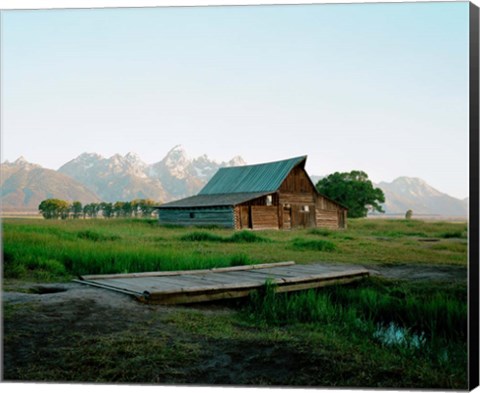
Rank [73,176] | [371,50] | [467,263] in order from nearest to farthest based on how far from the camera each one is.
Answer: [467,263]
[371,50]
[73,176]

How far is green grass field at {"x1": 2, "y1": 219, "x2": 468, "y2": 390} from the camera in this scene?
4766mm

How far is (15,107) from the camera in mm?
6367

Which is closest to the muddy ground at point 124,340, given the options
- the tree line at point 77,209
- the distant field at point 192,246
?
the distant field at point 192,246

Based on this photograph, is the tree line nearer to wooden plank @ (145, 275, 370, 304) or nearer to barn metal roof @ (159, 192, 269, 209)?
barn metal roof @ (159, 192, 269, 209)

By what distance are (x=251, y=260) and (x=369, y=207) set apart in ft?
6.48

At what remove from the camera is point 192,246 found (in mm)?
8836

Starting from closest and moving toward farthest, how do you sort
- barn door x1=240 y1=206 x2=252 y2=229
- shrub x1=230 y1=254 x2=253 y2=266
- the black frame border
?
the black frame border
shrub x1=230 y1=254 x2=253 y2=266
barn door x1=240 y1=206 x2=252 y2=229

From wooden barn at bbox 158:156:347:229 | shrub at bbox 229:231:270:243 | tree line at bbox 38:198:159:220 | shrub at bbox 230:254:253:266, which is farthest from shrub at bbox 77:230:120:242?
shrub at bbox 229:231:270:243

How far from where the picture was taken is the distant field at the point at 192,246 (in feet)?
21.4

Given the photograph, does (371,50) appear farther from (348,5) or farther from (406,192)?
(406,192)

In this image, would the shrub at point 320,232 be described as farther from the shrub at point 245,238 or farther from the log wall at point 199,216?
the log wall at point 199,216

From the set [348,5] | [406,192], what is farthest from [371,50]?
[406,192]

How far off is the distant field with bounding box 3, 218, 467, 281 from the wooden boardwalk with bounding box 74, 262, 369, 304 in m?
0.27

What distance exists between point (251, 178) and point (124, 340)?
490 centimetres
